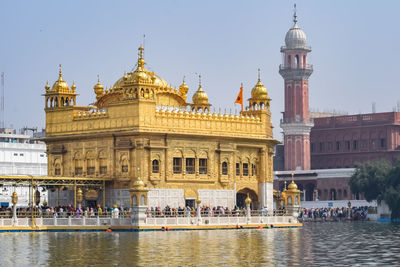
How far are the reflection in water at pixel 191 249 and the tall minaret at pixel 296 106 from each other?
66.4 meters

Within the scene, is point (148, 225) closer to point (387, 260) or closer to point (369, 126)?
point (387, 260)

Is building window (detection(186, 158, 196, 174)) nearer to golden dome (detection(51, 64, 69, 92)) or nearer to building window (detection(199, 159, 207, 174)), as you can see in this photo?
building window (detection(199, 159, 207, 174))

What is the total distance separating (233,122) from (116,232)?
13.4 meters

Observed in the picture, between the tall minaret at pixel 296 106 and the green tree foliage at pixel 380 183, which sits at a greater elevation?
the tall minaret at pixel 296 106

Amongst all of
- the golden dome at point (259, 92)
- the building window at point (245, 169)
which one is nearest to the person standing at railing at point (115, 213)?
the building window at point (245, 169)

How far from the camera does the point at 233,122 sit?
58.3m

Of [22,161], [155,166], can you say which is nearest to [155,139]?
[155,166]

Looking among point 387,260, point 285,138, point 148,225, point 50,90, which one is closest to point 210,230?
point 148,225

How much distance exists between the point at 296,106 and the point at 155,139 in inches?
2380

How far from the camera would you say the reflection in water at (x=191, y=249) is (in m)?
30.0

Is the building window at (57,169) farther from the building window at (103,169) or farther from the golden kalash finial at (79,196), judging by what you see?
the golden kalash finial at (79,196)

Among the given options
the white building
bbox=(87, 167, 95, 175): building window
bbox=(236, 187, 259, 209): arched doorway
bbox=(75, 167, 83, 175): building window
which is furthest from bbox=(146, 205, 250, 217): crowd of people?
the white building

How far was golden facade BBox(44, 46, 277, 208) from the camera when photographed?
53.8m

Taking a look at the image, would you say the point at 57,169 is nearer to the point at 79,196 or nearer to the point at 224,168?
the point at 79,196
